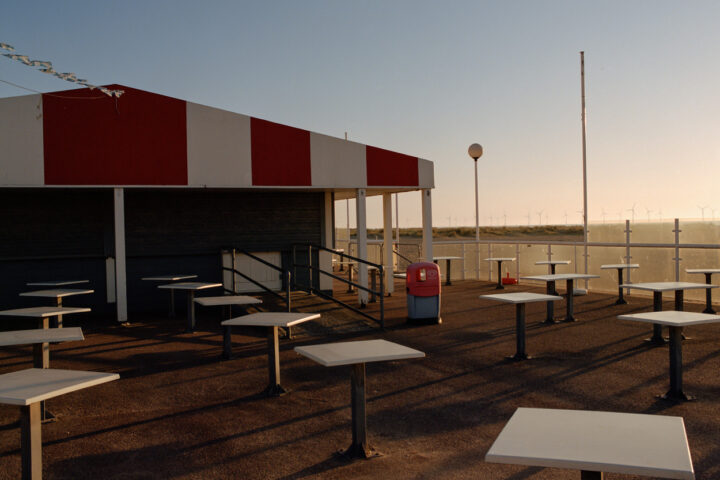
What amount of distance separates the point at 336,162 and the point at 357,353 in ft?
25.6

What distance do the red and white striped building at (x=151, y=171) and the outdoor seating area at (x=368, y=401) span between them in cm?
297

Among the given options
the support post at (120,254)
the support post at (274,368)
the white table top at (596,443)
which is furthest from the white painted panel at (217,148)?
the white table top at (596,443)

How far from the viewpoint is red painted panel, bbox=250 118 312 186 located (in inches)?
445

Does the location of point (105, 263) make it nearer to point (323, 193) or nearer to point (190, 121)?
point (190, 121)

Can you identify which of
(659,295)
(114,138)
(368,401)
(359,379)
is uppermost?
(114,138)

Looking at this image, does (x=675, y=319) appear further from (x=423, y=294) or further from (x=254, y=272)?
(x=254, y=272)

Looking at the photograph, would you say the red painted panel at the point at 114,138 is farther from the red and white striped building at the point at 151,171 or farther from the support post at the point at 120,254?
the support post at the point at 120,254

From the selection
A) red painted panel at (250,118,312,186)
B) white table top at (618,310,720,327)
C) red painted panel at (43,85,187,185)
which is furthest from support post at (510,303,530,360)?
red painted panel at (43,85,187,185)

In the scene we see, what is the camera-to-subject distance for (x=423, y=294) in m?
9.87

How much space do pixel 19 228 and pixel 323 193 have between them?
5.99 metres

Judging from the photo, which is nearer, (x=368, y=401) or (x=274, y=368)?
(x=368, y=401)

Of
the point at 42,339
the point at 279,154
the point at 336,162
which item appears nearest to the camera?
the point at 42,339

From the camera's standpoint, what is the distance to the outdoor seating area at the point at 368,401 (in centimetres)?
397

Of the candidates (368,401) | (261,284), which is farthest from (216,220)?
(368,401)
